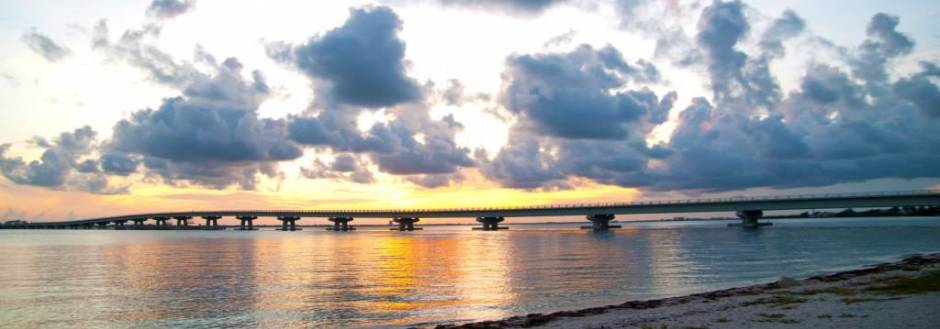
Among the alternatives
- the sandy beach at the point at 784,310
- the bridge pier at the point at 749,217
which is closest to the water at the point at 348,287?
the sandy beach at the point at 784,310

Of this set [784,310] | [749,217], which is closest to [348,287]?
[784,310]

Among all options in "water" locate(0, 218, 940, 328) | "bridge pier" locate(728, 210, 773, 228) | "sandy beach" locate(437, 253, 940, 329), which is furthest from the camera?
"bridge pier" locate(728, 210, 773, 228)

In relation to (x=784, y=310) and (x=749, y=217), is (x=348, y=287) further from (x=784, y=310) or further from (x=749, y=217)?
(x=749, y=217)

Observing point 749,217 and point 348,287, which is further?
point 749,217

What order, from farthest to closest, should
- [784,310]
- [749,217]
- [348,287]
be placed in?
[749,217]
[348,287]
[784,310]

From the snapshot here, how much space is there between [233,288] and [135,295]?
588cm

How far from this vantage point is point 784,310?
26.8 m

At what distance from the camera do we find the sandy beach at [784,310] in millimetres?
23359

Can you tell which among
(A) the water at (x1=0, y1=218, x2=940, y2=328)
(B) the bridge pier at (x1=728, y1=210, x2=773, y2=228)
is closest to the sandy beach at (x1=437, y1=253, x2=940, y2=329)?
(A) the water at (x1=0, y1=218, x2=940, y2=328)

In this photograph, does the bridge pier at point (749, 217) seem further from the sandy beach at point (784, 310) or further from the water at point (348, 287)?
the sandy beach at point (784, 310)

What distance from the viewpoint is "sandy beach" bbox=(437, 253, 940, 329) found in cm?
2336

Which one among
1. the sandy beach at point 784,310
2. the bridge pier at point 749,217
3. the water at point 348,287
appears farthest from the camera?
the bridge pier at point 749,217

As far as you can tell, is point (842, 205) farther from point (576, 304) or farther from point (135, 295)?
point (135, 295)

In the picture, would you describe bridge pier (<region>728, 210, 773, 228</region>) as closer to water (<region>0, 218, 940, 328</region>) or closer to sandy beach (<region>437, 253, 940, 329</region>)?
water (<region>0, 218, 940, 328</region>)
